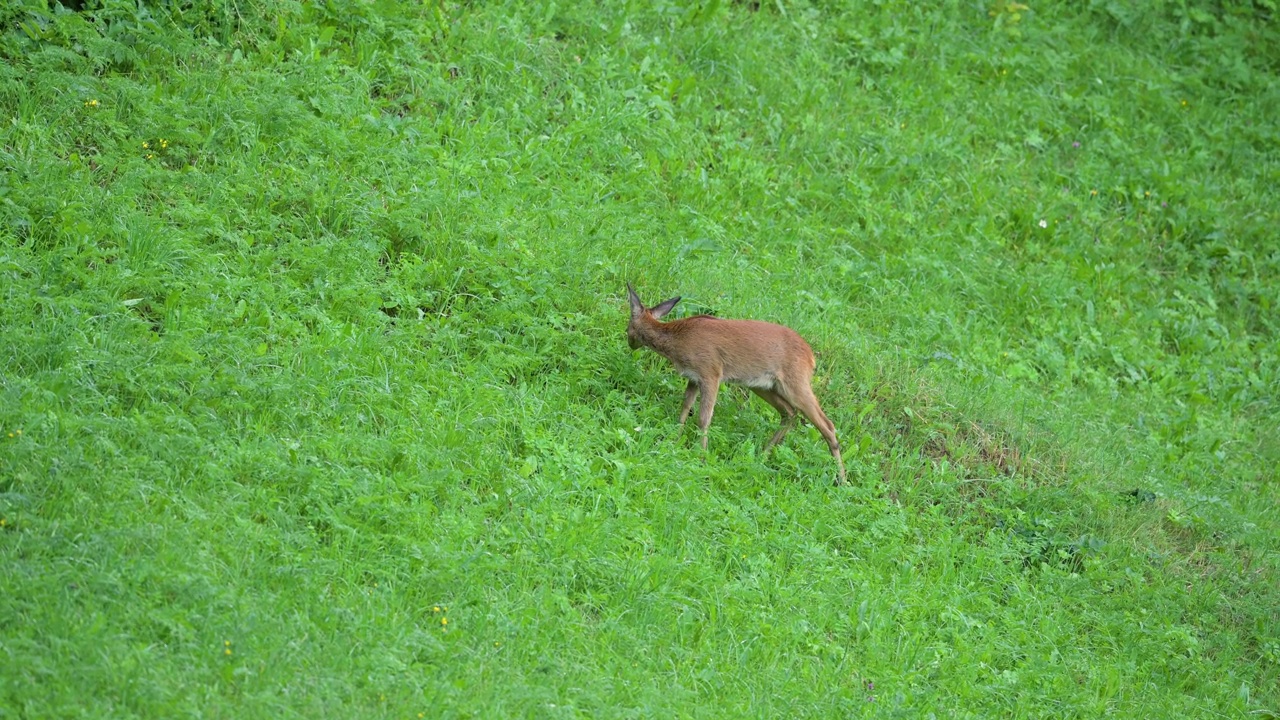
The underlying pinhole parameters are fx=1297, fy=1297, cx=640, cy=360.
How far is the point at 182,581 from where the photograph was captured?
18.7 feet

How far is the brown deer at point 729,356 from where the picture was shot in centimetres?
859

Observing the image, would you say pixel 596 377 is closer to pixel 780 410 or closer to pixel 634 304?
pixel 634 304

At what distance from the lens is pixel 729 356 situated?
28.2 ft

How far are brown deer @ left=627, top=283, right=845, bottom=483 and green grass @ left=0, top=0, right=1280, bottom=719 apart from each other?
26 centimetres

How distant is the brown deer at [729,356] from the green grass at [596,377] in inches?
10.3

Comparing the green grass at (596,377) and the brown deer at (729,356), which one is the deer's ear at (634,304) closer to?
the brown deer at (729,356)

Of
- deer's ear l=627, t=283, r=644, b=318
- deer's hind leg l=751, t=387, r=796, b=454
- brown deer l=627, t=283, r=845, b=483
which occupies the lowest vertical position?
deer's hind leg l=751, t=387, r=796, b=454

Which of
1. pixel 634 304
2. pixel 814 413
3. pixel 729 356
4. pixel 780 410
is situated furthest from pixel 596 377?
pixel 814 413

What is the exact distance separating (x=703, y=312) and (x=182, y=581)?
4.85 m

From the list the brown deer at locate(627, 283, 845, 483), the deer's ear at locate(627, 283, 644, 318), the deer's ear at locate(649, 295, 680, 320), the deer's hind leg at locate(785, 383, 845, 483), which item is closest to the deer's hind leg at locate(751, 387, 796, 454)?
the brown deer at locate(627, 283, 845, 483)

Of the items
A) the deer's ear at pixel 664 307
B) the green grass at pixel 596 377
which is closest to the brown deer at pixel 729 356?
the deer's ear at pixel 664 307

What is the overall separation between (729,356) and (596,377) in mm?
895

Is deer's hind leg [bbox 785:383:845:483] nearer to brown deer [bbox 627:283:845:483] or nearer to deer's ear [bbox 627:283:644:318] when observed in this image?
brown deer [bbox 627:283:845:483]

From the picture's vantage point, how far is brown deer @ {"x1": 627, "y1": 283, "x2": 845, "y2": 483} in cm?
859
